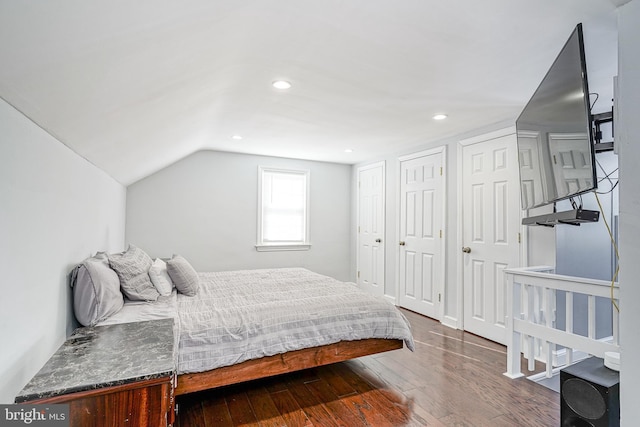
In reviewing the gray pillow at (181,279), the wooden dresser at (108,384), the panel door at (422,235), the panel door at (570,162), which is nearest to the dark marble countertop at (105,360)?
the wooden dresser at (108,384)

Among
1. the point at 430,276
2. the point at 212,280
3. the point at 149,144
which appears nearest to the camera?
the point at 149,144

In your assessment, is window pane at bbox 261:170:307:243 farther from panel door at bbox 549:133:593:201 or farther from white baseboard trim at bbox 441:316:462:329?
panel door at bbox 549:133:593:201

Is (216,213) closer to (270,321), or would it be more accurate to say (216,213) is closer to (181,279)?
(181,279)

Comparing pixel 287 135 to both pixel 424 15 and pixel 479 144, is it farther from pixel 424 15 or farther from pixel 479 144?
pixel 424 15

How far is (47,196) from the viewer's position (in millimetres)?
Result: 1559

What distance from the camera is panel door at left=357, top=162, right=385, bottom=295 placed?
16.9 ft

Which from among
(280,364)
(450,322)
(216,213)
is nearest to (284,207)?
(216,213)

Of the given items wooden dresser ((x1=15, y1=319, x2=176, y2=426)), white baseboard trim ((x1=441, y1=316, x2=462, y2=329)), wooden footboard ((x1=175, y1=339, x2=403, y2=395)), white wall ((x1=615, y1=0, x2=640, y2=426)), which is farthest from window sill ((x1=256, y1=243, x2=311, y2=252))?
white wall ((x1=615, y1=0, x2=640, y2=426))

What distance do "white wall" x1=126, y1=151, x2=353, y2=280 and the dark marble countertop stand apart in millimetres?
2883

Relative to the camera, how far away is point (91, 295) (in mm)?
1872

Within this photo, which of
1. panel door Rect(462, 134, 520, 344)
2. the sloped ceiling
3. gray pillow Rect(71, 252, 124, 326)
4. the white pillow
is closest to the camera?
the sloped ceiling

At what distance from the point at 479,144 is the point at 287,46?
2.67m

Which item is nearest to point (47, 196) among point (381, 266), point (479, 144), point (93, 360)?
point (93, 360)

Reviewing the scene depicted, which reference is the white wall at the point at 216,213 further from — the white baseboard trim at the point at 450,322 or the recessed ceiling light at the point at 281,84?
the recessed ceiling light at the point at 281,84
